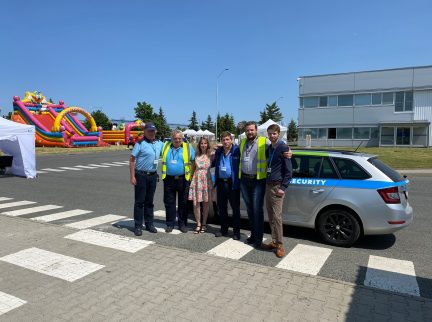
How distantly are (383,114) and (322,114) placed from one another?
21.0 feet

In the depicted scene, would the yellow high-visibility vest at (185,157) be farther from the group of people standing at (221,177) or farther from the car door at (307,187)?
the car door at (307,187)

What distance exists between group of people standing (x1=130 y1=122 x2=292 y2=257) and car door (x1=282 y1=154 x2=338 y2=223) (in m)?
0.52

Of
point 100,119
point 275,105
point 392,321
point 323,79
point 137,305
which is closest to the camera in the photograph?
point 392,321

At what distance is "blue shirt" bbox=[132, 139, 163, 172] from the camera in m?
6.16

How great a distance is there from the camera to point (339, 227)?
5801 mm

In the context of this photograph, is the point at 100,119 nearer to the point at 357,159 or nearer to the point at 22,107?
the point at 22,107

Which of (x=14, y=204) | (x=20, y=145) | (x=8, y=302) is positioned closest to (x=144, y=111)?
(x=20, y=145)

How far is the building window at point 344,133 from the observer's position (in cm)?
4002

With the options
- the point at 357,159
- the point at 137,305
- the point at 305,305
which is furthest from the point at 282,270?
the point at 357,159

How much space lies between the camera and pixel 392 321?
11.3ft

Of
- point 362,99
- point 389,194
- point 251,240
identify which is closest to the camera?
point 389,194

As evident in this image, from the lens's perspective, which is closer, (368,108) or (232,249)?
(232,249)

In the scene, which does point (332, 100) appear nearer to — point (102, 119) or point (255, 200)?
point (255, 200)

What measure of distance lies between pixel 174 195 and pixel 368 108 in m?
37.0
